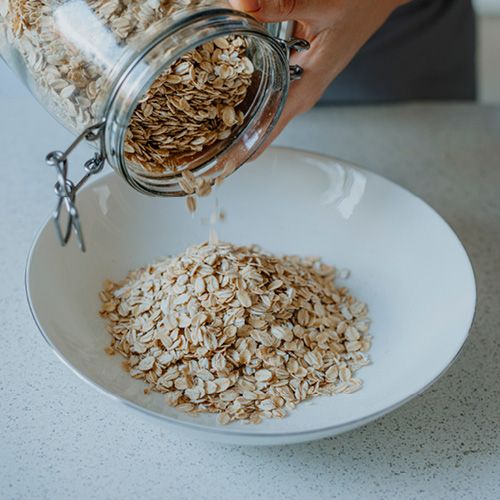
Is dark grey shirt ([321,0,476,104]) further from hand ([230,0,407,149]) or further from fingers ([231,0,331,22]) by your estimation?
fingers ([231,0,331,22])

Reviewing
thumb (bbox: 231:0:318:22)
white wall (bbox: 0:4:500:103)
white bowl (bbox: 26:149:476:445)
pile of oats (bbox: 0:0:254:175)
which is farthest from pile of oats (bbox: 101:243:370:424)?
white wall (bbox: 0:4:500:103)

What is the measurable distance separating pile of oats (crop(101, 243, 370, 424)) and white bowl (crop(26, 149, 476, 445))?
0.06 ft

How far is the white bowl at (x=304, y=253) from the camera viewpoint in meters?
0.72

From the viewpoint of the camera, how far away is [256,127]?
81 cm

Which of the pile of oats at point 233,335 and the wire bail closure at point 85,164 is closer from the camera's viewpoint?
the wire bail closure at point 85,164

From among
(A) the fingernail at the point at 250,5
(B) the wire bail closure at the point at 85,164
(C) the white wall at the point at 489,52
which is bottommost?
(C) the white wall at the point at 489,52

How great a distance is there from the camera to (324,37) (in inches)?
32.4

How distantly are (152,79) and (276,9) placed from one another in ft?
0.49

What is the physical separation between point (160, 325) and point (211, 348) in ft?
0.23

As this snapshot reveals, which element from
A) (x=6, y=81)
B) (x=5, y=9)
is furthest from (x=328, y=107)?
(x=5, y=9)

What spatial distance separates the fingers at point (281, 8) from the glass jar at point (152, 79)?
0.02m

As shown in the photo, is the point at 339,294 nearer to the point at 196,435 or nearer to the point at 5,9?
the point at 196,435

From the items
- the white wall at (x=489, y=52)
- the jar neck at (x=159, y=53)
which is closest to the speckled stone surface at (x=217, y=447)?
the jar neck at (x=159, y=53)

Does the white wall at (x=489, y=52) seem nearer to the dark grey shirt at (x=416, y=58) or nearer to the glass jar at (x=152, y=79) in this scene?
the dark grey shirt at (x=416, y=58)
